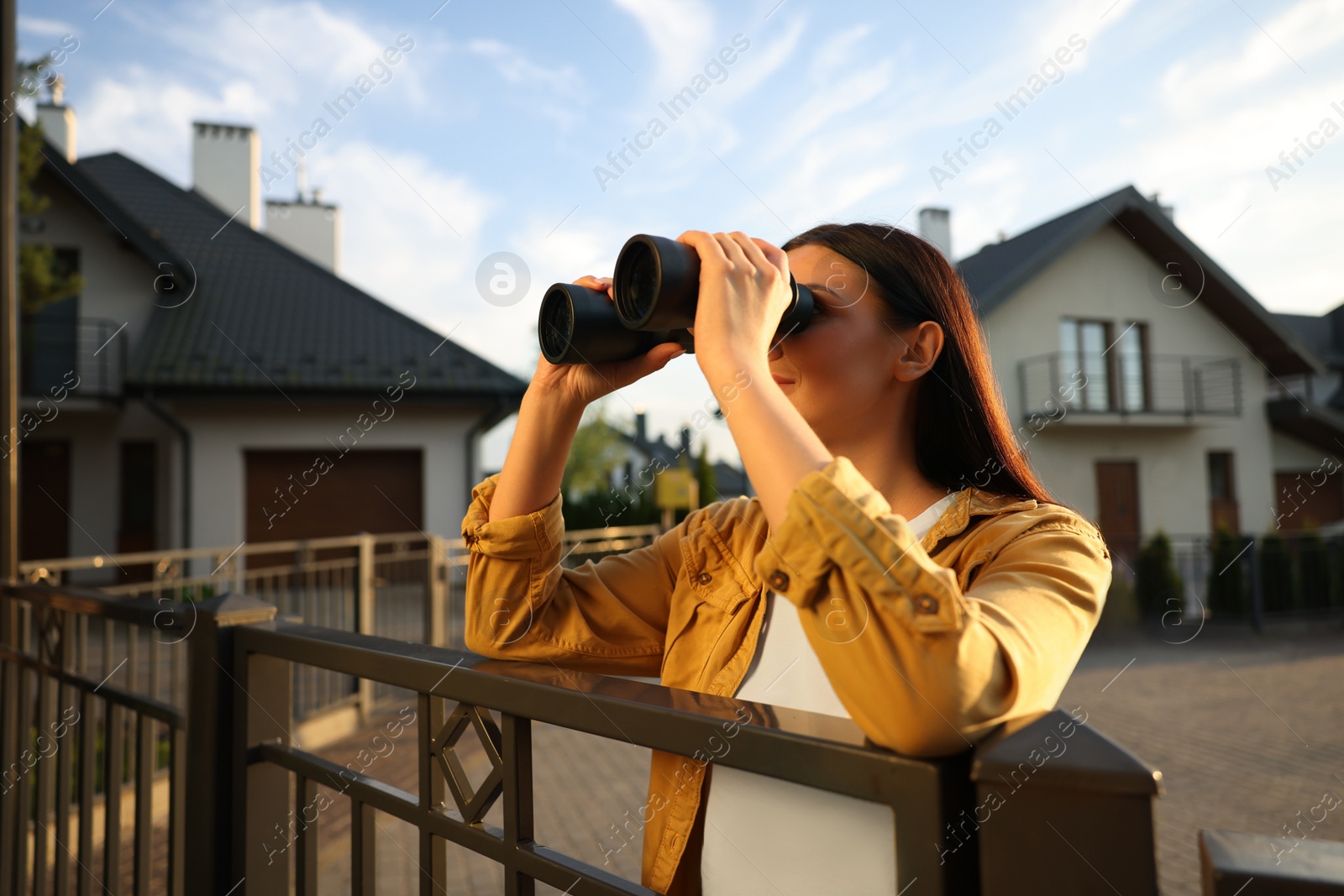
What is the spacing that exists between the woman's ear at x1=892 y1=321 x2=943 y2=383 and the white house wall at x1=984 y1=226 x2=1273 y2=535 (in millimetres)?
15180

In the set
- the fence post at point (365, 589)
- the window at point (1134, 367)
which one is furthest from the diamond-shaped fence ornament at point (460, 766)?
the window at point (1134, 367)

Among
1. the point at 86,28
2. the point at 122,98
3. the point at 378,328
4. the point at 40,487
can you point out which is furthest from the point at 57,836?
the point at 40,487

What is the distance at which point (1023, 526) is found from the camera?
39.4 inches

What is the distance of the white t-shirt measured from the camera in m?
0.91

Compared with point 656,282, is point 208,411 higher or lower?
higher

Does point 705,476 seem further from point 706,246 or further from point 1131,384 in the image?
point 706,246

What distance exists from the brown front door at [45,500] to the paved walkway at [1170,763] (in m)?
10.5

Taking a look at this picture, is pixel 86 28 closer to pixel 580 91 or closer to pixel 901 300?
pixel 580 91

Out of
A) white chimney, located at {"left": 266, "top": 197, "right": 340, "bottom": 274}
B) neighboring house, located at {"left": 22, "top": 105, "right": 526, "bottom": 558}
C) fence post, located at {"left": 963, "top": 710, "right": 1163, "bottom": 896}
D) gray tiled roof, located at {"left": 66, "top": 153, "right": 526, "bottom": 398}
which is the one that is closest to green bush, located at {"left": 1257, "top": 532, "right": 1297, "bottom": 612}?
gray tiled roof, located at {"left": 66, "top": 153, "right": 526, "bottom": 398}

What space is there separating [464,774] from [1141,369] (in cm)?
1882

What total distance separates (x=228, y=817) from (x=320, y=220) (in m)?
19.1

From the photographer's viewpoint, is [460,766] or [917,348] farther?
[917,348]

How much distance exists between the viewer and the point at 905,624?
27.0 inches

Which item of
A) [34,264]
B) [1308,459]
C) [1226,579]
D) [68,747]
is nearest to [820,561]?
[68,747]
